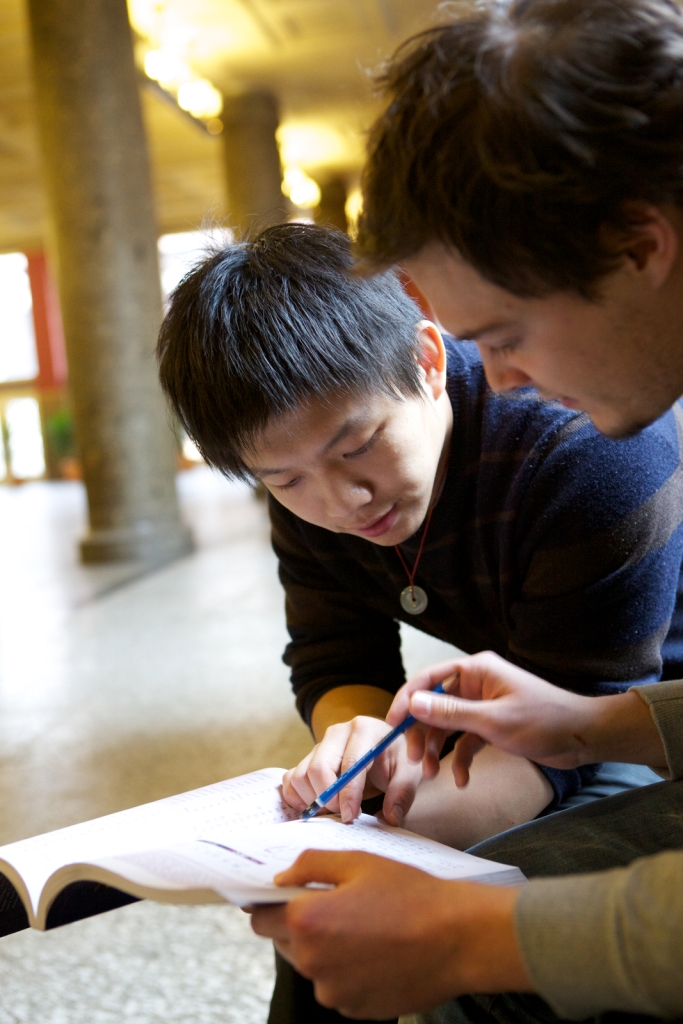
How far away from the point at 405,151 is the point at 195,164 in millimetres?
11783

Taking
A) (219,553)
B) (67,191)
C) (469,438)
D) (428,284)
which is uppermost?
(67,191)

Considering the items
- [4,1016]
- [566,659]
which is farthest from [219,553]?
[566,659]

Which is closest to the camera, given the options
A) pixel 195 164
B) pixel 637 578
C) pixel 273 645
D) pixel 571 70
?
pixel 571 70

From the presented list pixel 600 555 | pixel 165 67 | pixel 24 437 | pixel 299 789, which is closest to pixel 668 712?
pixel 600 555

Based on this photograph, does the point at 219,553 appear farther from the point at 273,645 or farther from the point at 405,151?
the point at 405,151

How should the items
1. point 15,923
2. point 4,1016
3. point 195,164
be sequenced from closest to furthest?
point 15,923 < point 4,1016 < point 195,164

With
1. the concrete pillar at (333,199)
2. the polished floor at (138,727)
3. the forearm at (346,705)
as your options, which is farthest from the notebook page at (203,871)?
the concrete pillar at (333,199)

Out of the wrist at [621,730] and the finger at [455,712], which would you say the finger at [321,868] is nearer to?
the finger at [455,712]

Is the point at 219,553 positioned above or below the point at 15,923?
below

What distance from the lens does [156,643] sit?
365 cm

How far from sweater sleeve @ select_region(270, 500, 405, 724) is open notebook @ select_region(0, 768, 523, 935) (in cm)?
28

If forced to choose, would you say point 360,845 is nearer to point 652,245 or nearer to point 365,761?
point 365,761

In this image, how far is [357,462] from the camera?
46.7 inches

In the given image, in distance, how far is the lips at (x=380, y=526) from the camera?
124 cm
